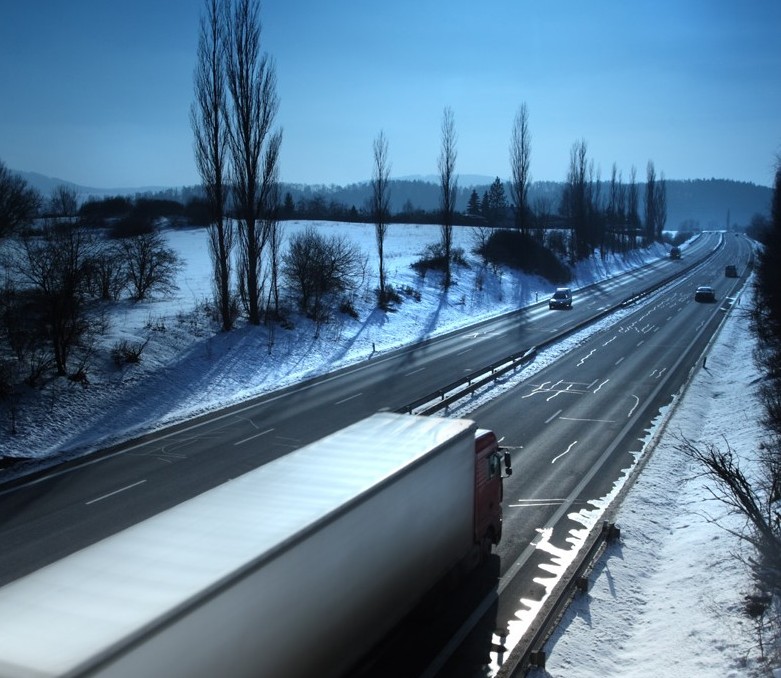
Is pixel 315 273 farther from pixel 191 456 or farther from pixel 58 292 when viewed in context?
pixel 191 456

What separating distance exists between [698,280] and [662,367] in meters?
52.8

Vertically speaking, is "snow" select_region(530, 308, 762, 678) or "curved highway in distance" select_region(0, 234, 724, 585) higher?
"snow" select_region(530, 308, 762, 678)

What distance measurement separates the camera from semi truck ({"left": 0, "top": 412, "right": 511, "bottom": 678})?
474 centimetres

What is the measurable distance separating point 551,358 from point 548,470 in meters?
15.9

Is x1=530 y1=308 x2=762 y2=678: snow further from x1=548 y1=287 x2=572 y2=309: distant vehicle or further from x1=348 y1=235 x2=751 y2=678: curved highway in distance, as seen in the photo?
x1=548 y1=287 x2=572 y2=309: distant vehicle

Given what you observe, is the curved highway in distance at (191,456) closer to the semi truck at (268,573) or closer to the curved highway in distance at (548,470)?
the curved highway in distance at (548,470)

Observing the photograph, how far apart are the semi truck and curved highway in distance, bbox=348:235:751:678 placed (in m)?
0.92

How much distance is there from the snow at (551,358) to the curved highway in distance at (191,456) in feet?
4.43

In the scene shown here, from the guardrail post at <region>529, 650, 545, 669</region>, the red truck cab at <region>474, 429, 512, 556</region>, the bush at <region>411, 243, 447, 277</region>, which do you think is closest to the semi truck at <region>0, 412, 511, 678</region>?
the red truck cab at <region>474, 429, 512, 556</region>

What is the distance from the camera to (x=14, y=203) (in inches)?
1480

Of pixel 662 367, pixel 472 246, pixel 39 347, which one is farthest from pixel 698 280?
pixel 39 347

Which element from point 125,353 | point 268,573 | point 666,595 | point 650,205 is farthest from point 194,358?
point 650,205

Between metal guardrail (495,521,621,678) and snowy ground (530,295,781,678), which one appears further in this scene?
snowy ground (530,295,781,678)

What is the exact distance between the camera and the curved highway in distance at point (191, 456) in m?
13.4
